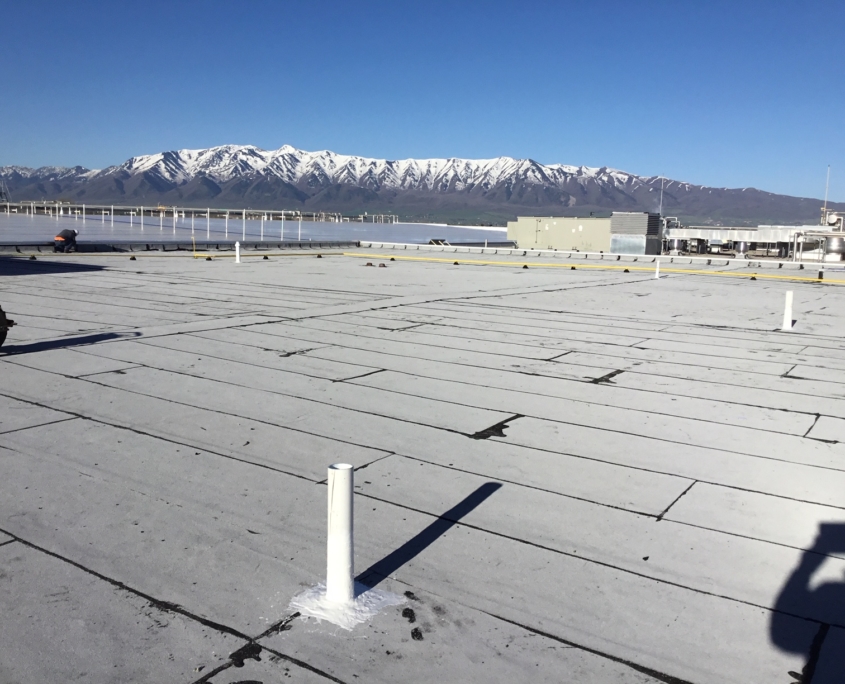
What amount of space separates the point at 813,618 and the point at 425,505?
2.72 m

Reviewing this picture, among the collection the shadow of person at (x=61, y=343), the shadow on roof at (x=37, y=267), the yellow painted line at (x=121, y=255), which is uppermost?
the yellow painted line at (x=121, y=255)

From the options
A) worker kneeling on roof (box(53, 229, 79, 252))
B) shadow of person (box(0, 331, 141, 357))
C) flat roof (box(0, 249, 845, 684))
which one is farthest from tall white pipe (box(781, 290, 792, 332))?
worker kneeling on roof (box(53, 229, 79, 252))

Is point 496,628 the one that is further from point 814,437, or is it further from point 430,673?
point 814,437

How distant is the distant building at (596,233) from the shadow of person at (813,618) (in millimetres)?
80541

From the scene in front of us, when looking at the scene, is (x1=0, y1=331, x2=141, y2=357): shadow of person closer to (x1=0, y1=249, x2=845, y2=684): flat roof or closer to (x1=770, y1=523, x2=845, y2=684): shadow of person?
(x1=0, y1=249, x2=845, y2=684): flat roof

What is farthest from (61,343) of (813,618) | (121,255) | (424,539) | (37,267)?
(121,255)

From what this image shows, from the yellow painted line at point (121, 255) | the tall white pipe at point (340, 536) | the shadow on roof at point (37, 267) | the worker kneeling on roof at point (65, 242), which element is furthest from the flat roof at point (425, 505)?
the worker kneeling on roof at point (65, 242)

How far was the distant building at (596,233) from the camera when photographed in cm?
8538

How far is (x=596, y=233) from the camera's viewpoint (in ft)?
291

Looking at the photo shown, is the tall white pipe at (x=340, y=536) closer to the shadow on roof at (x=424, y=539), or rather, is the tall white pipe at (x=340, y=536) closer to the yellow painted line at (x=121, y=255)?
the shadow on roof at (x=424, y=539)

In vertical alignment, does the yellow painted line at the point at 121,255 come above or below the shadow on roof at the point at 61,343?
above

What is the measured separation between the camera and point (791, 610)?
4348mm

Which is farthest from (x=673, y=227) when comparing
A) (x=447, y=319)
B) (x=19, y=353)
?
(x=19, y=353)

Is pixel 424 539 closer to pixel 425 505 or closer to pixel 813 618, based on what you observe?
pixel 425 505
